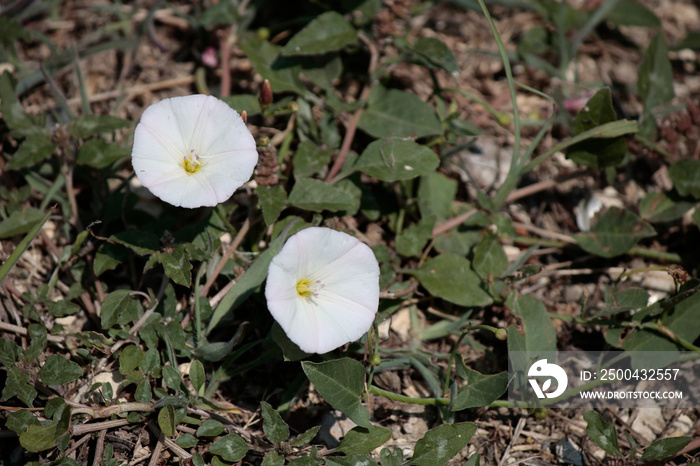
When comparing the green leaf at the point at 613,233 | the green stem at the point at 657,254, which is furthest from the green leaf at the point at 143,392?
the green stem at the point at 657,254

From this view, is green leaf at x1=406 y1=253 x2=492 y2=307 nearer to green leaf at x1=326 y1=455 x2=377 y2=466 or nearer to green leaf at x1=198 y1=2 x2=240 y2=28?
green leaf at x1=326 y1=455 x2=377 y2=466

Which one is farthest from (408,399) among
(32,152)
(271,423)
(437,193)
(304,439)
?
(32,152)

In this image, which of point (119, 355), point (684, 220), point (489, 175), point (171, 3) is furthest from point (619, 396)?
point (171, 3)

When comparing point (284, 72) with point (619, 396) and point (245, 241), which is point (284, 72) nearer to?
point (245, 241)

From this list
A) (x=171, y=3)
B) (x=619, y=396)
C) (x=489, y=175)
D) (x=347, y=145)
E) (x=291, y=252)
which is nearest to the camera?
(x=291, y=252)

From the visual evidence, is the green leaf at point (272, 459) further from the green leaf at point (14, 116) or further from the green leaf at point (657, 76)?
the green leaf at point (657, 76)

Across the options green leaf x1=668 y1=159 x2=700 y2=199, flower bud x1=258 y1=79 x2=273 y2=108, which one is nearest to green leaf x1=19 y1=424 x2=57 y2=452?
flower bud x1=258 y1=79 x2=273 y2=108

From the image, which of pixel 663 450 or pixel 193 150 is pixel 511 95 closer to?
pixel 193 150
